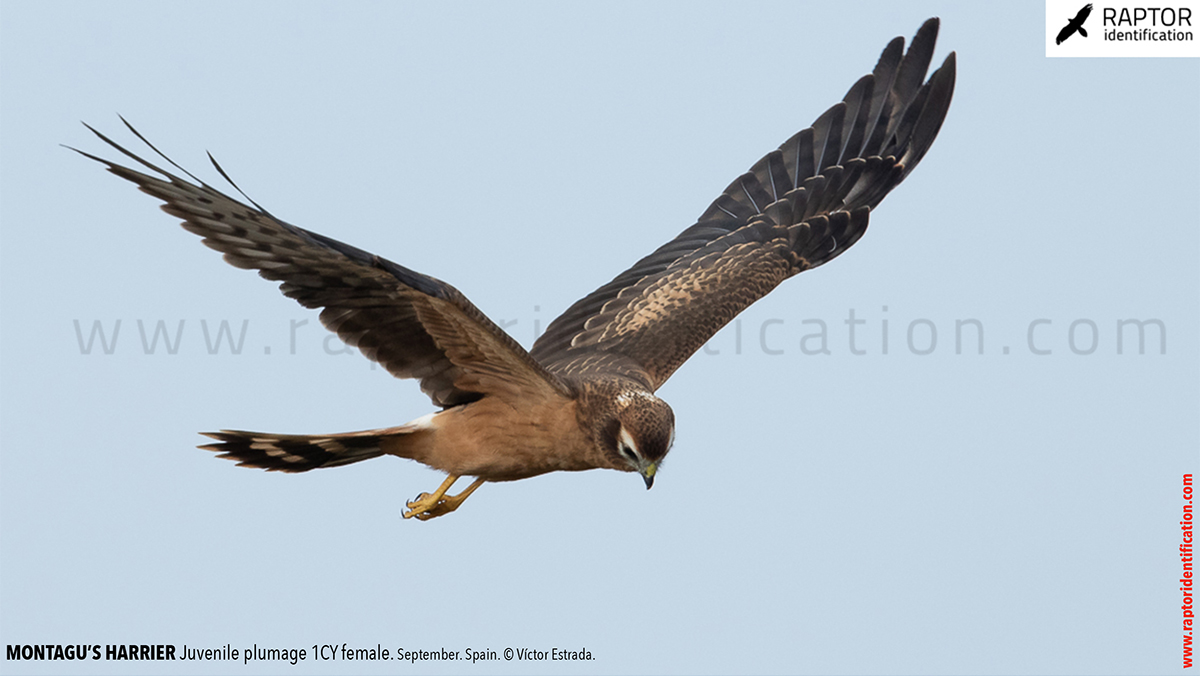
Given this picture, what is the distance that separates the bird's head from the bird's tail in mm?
1163

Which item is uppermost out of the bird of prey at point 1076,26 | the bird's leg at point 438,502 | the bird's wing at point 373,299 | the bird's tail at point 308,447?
the bird of prey at point 1076,26

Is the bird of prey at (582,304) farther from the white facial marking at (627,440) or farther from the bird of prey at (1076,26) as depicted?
the bird of prey at (1076,26)

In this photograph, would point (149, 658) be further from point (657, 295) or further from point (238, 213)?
point (657, 295)

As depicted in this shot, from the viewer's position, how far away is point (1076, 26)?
8742 millimetres

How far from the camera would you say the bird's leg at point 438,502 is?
7.66 metres

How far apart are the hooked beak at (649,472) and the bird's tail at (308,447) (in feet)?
4.35

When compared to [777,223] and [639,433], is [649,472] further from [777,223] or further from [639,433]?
[777,223]

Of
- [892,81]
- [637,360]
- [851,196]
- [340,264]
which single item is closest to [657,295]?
[637,360]

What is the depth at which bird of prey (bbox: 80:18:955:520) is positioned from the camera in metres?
6.46

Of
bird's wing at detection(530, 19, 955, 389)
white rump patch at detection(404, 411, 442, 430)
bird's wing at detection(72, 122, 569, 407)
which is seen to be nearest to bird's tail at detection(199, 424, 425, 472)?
white rump patch at detection(404, 411, 442, 430)

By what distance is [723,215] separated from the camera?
9.60 m

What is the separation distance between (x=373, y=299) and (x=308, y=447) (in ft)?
3.48

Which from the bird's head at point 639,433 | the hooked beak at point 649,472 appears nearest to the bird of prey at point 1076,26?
the bird's head at point 639,433

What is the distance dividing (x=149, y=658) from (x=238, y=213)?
109 inches
